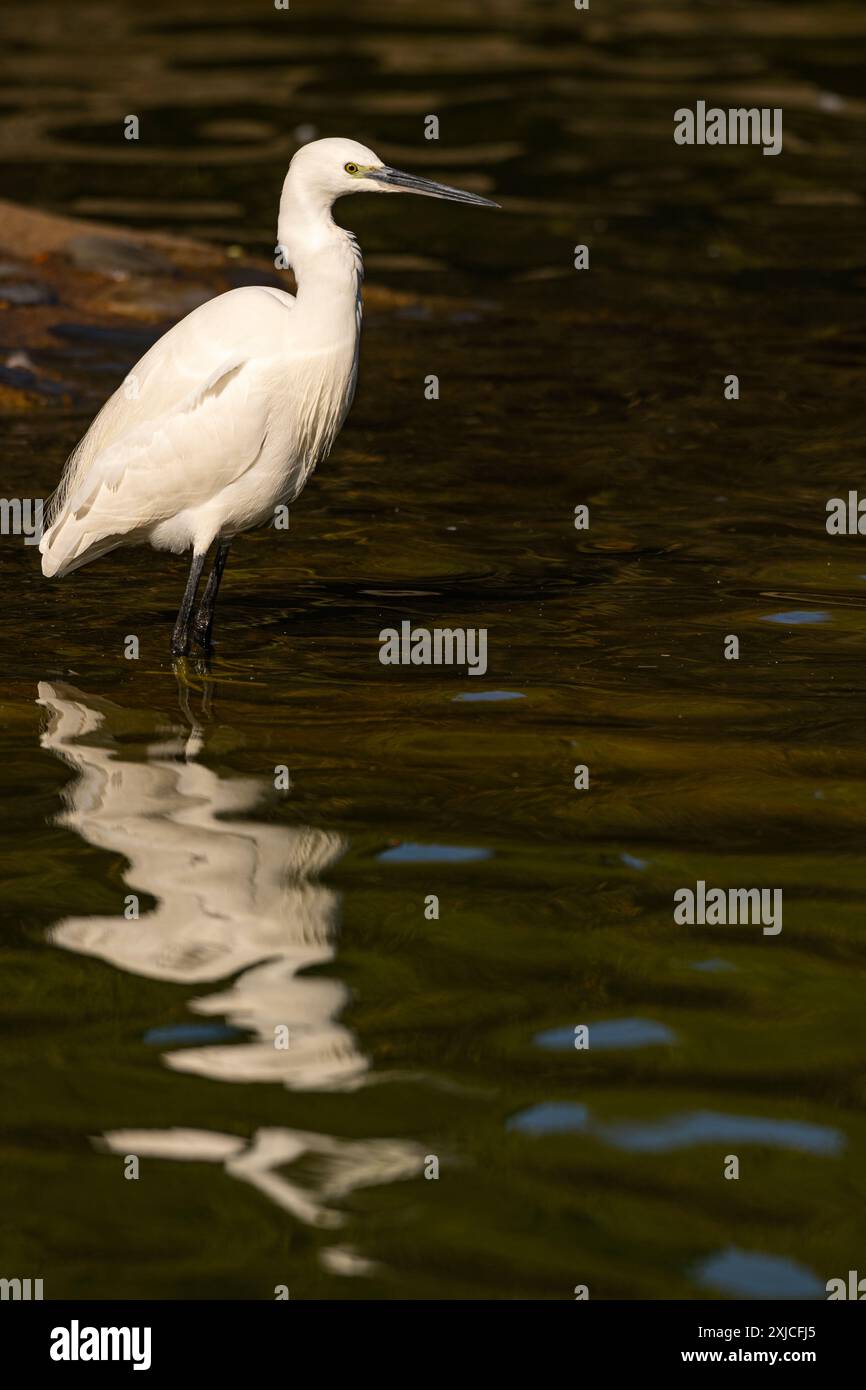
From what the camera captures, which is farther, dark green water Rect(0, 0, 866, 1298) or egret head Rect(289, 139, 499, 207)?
egret head Rect(289, 139, 499, 207)

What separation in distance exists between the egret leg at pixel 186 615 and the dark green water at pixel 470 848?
10 cm

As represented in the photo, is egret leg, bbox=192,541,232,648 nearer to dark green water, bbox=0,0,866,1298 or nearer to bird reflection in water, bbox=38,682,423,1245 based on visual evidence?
dark green water, bbox=0,0,866,1298

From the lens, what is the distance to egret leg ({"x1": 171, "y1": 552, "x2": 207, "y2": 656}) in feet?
30.7

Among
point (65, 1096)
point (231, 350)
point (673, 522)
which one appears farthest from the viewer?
point (673, 522)

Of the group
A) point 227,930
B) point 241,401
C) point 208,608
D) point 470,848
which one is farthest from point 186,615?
point 227,930

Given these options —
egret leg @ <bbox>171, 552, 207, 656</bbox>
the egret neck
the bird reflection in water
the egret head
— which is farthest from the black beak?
the bird reflection in water

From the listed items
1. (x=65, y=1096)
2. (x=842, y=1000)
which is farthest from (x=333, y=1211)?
(x=842, y=1000)

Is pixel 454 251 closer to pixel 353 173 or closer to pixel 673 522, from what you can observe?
pixel 673 522

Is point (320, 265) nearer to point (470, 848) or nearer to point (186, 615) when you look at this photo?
point (186, 615)

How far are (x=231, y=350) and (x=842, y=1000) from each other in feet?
13.7

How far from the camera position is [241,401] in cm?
897

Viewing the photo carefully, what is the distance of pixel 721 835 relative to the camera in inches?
287

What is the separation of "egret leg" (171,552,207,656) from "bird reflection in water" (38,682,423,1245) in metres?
0.66
